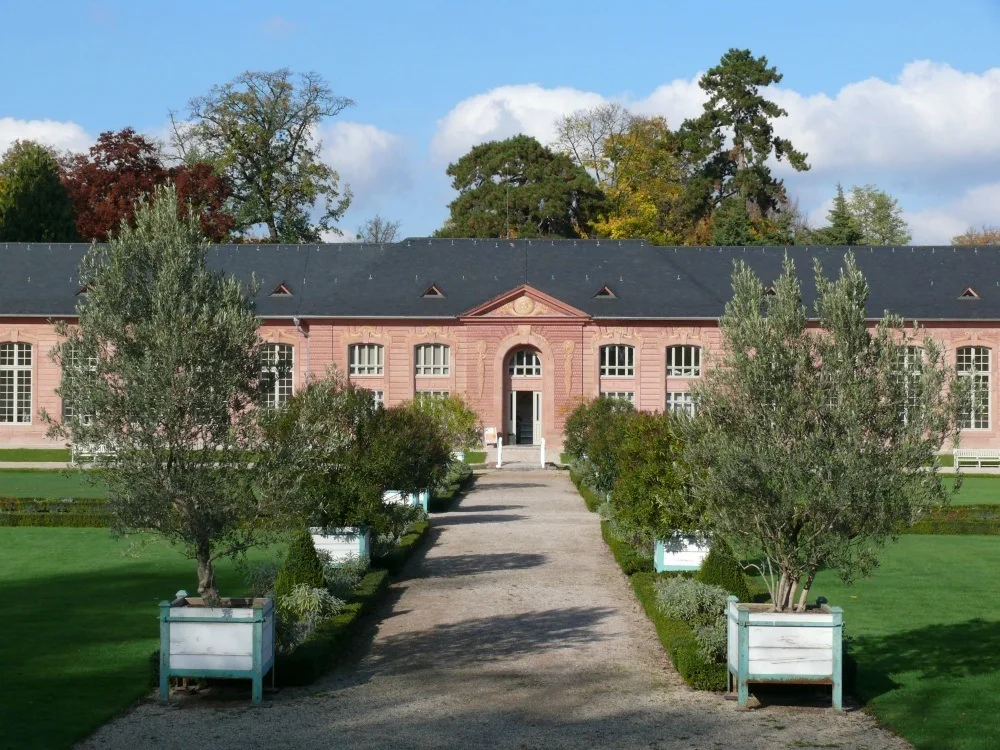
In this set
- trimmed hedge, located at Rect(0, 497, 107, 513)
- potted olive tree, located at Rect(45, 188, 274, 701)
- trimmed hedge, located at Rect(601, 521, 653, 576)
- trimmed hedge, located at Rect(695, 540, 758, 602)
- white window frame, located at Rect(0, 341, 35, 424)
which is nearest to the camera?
potted olive tree, located at Rect(45, 188, 274, 701)

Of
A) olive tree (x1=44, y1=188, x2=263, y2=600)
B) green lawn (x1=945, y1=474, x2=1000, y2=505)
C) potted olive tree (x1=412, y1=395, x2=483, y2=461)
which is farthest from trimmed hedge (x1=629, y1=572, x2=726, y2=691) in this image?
potted olive tree (x1=412, y1=395, x2=483, y2=461)

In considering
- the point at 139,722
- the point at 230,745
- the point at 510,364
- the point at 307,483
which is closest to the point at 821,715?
the point at 230,745

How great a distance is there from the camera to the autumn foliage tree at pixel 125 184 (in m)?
60.6

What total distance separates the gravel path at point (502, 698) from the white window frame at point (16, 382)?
35241 millimetres

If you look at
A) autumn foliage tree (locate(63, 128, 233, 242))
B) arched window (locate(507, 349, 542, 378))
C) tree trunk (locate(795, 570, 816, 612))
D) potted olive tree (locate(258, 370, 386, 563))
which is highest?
autumn foliage tree (locate(63, 128, 233, 242))

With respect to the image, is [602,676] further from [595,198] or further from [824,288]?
[595,198]

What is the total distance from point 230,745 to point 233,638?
5.41ft

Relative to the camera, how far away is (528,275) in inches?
2035

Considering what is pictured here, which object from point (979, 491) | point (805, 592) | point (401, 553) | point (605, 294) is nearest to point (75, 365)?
point (805, 592)

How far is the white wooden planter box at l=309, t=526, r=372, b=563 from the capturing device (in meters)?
19.4

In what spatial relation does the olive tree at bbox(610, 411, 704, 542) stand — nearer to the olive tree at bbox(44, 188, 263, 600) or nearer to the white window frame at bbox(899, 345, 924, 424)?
the white window frame at bbox(899, 345, 924, 424)

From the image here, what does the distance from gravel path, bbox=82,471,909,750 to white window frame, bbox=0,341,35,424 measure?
116 feet

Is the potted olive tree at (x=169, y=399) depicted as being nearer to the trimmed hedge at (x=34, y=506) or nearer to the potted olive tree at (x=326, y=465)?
the potted olive tree at (x=326, y=465)

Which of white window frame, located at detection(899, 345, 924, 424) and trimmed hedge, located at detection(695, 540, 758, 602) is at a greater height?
white window frame, located at detection(899, 345, 924, 424)
